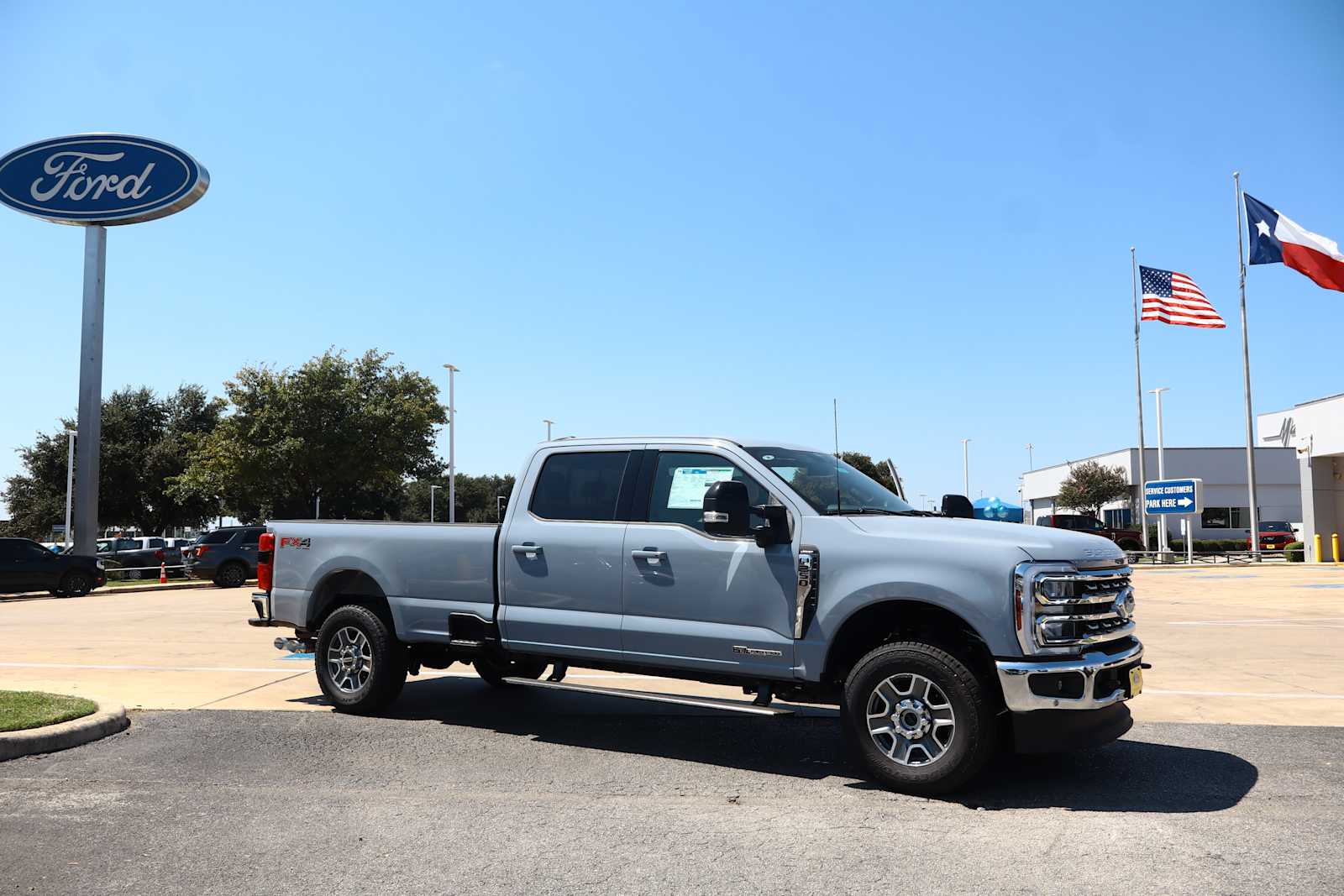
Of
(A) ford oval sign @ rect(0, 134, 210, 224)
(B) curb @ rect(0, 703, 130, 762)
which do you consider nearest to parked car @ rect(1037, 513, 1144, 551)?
(A) ford oval sign @ rect(0, 134, 210, 224)

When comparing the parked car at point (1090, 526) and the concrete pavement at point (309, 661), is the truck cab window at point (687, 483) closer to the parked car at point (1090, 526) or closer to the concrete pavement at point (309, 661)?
the concrete pavement at point (309, 661)

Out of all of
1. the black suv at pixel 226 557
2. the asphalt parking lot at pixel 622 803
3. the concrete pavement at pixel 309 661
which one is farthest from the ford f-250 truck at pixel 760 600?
the black suv at pixel 226 557

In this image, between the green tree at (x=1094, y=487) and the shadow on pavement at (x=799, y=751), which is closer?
the shadow on pavement at (x=799, y=751)

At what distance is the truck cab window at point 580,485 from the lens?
730cm

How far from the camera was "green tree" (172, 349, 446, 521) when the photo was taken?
41.5 m

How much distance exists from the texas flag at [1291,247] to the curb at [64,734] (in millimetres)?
34832

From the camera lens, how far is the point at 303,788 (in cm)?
596

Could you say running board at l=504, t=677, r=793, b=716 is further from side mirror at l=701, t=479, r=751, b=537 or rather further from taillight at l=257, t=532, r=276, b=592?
taillight at l=257, t=532, r=276, b=592

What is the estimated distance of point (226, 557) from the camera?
90.8ft

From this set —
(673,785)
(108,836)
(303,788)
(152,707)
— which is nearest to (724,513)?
(673,785)

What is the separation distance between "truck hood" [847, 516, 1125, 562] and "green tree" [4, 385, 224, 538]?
49710mm

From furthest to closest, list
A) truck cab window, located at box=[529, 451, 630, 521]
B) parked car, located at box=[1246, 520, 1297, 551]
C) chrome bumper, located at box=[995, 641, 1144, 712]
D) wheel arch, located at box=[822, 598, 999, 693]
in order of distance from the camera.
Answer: parked car, located at box=[1246, 520, 1297, 551]
truck cab window, located at box=[529, 451, 630, 521]
wheel arch, located at box=[822, 598, 999, 693]
chrome bumper, located at box=[995, 641, 1144, 712]

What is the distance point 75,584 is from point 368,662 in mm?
21154

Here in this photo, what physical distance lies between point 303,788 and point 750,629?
281cm
